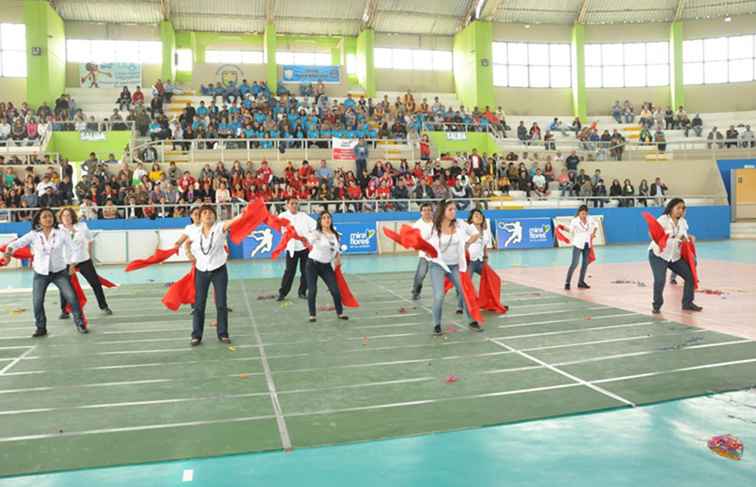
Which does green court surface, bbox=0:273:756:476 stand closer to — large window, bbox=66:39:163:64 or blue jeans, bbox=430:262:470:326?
blue jeans, bbox=430:262:470:326

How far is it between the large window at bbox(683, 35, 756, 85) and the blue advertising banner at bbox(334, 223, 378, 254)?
29.6 m

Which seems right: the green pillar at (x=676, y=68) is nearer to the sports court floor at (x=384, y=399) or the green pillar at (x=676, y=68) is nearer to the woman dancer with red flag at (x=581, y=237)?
the woman dancer with red flag at (x=581, y=237)

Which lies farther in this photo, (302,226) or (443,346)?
(302,226)

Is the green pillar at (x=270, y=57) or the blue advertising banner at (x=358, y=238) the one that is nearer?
the blue advertising banner at (x=358, y=238)

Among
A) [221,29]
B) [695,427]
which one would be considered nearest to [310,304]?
[695,427]

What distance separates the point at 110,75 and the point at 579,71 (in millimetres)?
30272

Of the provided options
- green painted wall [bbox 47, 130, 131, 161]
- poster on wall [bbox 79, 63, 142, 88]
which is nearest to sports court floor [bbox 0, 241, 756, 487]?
green painted wall [bbox 47, 130, 131, 161]

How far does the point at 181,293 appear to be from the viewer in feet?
32.1

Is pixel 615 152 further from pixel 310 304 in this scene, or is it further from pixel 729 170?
pixel 310 304

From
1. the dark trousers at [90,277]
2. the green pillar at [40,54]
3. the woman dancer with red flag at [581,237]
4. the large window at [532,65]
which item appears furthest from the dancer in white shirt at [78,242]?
the large window at [532,65]

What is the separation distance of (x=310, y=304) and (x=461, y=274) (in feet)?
9.23

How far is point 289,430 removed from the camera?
17.9 ft

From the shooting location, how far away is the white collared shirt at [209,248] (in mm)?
8656

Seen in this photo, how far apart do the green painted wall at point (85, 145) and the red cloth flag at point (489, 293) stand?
79.2 ft
